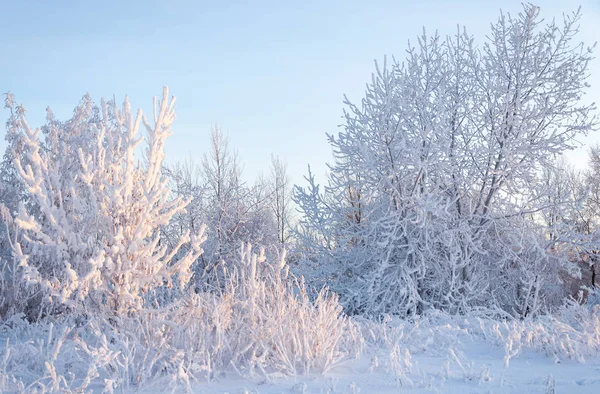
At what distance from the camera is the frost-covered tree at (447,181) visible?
9.98 m

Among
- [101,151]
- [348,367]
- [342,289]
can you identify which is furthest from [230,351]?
[342,289]

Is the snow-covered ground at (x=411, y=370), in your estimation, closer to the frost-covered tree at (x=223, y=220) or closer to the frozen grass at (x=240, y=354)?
the frozen grass at (x=240, y=354)

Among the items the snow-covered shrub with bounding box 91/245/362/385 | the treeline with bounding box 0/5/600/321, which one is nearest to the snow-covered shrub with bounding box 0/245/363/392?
the snow-covered shrub with bounding box 91/245/362/385

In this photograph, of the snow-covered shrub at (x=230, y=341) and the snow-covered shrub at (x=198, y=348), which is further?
the snow-covered shrub at (x=230, y=341)

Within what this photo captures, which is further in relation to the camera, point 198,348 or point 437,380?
point 198,348

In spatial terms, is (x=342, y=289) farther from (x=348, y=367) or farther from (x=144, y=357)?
(x=144, y=357)

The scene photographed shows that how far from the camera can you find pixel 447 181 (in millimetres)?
10633

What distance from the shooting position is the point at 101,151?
504 centimetres

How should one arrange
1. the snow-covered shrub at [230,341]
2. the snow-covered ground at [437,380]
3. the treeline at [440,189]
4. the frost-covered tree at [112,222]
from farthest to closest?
the treeline at [440,189]
the frost-covered tree at [112,222]
the snow-covered shrub at [230,341]
the snow-covered ground at [437,380]

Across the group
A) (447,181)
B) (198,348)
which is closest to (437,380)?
(198,348)

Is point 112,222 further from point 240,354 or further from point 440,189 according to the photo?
point 440,189

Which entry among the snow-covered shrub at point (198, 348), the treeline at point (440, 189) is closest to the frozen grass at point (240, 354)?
the snow-covered shrub at point (198, 348)

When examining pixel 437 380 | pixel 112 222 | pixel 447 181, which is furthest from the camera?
pixel 447 181

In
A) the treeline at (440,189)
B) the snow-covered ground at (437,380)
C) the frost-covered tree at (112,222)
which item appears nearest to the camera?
the snow-covered ground at (437,380)
